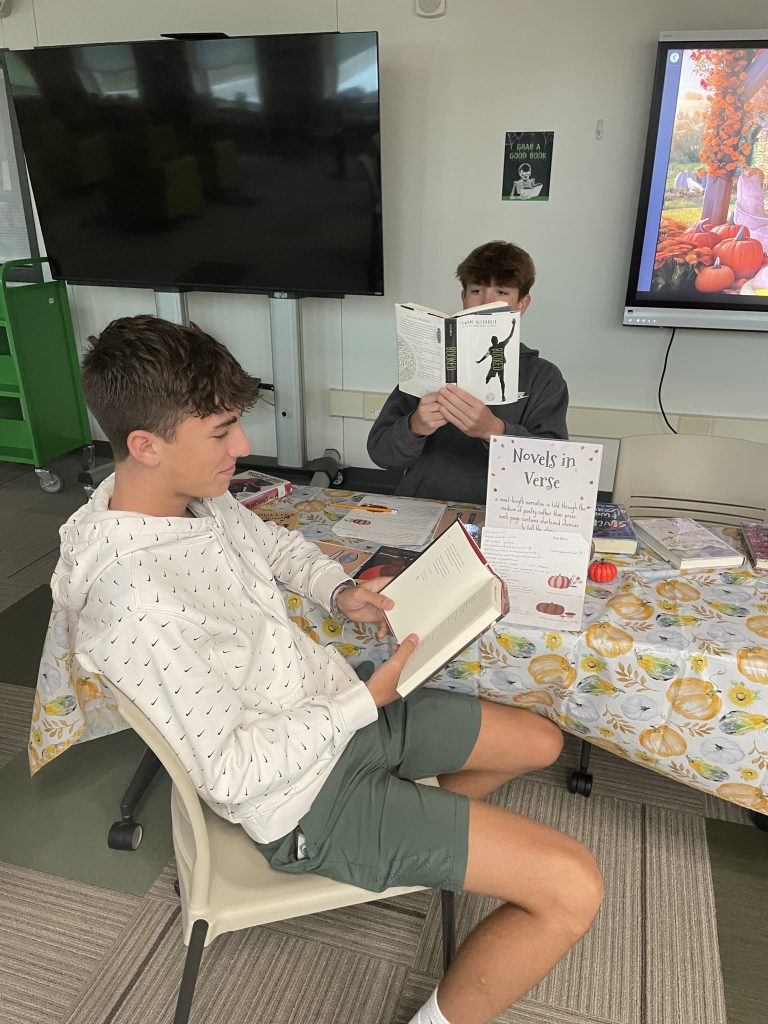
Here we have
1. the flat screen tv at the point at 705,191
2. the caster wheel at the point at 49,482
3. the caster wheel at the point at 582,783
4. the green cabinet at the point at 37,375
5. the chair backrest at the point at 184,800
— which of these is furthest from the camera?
the caster wheel at the point at 49,482

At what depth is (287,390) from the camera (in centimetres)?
345

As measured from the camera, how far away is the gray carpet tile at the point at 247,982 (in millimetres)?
1288

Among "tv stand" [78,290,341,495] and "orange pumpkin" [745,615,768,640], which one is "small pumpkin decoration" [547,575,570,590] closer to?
"orange pumpkin" [745,615,768,640]

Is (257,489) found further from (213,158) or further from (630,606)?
(213,158)

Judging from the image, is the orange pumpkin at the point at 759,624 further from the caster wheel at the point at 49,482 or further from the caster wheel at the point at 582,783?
the caster wheel at the point at 49,482

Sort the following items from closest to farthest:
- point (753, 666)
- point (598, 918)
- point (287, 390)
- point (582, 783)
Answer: point (753, 666), point (598, 918), point (582, 783), point (287, 390)

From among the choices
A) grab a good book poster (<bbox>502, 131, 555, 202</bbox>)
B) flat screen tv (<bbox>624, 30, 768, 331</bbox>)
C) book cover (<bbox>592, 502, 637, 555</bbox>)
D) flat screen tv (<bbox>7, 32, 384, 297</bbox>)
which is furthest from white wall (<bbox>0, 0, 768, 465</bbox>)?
book cover (<bbox>592, 502, 637, 555</bbox>)

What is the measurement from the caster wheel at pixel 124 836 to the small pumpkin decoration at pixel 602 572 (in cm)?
115

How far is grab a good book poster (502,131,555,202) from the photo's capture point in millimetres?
2986

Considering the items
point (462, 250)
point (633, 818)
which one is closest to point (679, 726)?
point (633, 818)

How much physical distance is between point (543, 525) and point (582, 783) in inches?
30.8

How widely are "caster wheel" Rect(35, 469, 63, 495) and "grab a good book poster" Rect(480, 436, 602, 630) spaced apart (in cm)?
293

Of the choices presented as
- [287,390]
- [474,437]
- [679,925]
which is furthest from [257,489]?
[287,390]

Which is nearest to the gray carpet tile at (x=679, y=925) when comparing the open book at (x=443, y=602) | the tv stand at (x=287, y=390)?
the open book at (x=443, y=602)
